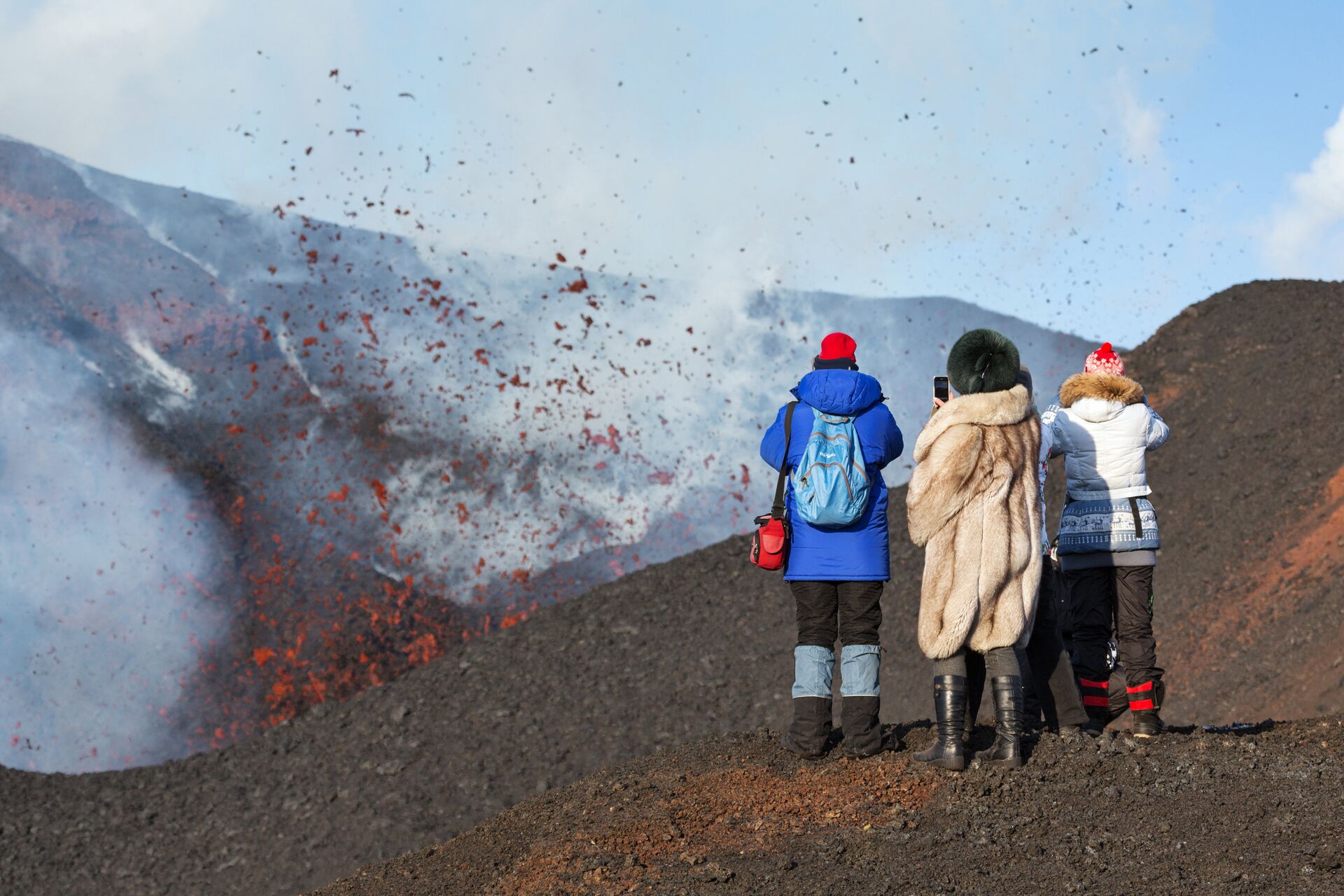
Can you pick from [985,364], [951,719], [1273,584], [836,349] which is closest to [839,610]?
[951,719]

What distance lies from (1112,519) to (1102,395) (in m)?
0.71

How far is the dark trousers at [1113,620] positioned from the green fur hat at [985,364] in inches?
65.6

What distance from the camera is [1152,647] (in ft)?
21.2

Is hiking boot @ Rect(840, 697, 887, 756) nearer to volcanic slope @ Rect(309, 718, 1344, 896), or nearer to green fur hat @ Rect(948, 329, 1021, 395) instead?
volcanic slope @ Rect(309, 718, 1344, 896)

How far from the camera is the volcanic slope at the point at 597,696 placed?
11281 mm

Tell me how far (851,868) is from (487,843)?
223cm

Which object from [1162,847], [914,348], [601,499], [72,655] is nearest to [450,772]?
[1162,847]

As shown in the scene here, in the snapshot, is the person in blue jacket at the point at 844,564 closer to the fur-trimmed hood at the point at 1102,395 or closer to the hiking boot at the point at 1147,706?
the fur-trimmed hood at the point at 1102,395

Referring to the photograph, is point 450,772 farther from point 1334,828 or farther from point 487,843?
point 1334,828

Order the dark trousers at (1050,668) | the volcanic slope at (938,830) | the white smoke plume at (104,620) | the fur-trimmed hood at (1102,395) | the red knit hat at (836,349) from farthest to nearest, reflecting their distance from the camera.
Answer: the white smoke plume at (104,620) < the fur-trimmed hood at (1102,395) < the dark trousers at (1050,668) < the red knit hat at (836,349) < the volcanic slope at (938,830)

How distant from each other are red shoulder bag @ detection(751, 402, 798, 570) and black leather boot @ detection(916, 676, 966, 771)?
98 cm

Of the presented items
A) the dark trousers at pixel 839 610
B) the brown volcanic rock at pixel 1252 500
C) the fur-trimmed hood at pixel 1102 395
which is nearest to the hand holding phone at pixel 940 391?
the fur-trimmed hood at pixel 1102 395

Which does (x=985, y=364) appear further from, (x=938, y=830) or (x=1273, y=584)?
(x=1273, y=584)

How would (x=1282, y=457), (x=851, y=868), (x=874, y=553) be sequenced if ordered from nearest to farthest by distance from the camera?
(x=851, y=868) < (x=874, y=553) < (x=1282, y=457)
